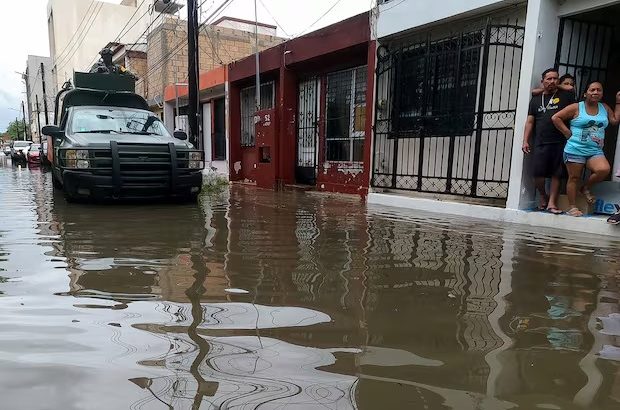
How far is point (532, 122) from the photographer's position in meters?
6.03

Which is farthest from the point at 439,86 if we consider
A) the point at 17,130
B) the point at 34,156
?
the point at 17,130

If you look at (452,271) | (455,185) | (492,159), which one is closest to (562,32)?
(492,159)

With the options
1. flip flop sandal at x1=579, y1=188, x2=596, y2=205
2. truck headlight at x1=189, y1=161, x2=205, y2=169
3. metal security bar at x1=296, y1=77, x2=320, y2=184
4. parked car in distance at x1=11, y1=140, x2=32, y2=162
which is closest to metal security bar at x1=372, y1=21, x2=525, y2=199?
flip flop sandal at x1=579, y1=188, x2=596, y2=205

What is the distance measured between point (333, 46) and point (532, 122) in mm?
4941

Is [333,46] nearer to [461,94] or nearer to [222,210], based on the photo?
[461,94]

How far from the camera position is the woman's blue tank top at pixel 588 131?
536cm

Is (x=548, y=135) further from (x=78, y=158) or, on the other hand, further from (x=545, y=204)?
(x=78, y=158)

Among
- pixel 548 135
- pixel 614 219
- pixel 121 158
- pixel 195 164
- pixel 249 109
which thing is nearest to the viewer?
pixel 614 219

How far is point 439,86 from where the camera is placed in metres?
7.83

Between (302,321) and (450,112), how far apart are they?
6074 mm

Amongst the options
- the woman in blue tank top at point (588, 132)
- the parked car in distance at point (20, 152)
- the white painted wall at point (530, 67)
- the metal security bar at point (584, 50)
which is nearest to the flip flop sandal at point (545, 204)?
the white painted wall at point (530, 67)

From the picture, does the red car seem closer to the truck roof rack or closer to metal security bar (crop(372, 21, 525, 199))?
the truck roof rack

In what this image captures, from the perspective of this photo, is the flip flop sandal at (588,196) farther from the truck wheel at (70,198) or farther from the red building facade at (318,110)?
the truck wheel at (70,198)

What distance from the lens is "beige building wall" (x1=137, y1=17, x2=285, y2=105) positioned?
19.9 metres
